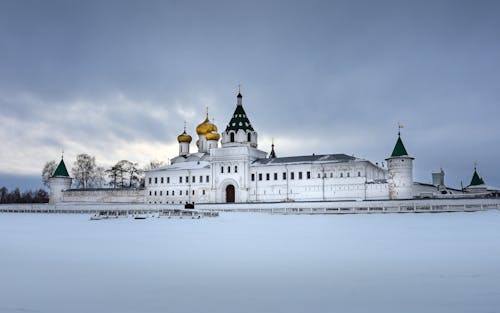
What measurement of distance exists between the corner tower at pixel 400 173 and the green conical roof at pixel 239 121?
839 inches

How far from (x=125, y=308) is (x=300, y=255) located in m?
6.06

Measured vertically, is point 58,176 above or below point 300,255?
above

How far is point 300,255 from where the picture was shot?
11.7m

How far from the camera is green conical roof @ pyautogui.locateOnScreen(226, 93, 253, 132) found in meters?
60.8

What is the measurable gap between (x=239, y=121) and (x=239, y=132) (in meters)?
1.89

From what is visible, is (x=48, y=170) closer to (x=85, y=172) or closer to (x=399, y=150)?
(x=85, y=172)

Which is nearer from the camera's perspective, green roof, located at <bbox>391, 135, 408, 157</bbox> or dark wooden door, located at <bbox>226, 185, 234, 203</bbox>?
green roof, located at <bbox>391, 135, 408, 157</bbox>

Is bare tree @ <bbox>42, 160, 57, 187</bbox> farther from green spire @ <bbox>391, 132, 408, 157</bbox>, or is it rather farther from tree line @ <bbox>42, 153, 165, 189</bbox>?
green spire @ <bbox>391, 132, 408, 157</bbox>

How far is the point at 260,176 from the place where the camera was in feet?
181

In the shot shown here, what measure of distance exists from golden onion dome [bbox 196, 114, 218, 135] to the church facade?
0.20m

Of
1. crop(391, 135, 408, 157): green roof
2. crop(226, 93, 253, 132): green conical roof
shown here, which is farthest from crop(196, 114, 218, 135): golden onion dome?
crop(391, 135, 408, 157): green roof

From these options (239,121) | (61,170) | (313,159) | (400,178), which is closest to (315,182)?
(313,159)

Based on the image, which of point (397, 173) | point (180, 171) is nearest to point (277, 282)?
point (397, 173)

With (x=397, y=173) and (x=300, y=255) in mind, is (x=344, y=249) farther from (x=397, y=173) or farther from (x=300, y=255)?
(x=397, y=173)
